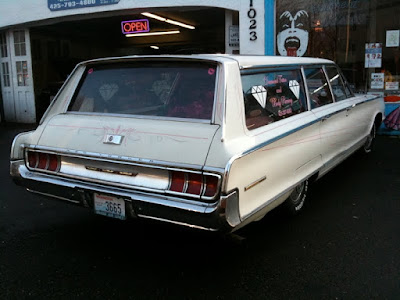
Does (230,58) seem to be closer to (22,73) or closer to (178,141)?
(178,141)

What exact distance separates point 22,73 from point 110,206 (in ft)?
33.4

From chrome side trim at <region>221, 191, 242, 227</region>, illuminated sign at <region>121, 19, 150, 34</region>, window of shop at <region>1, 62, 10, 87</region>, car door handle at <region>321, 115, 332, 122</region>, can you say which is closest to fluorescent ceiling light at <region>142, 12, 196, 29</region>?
illuminated sign at <region>121, 19, 150, 34</region>

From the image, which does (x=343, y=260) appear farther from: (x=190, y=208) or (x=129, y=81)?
(x=129, y=81)

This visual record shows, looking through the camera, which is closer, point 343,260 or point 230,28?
point 343,260

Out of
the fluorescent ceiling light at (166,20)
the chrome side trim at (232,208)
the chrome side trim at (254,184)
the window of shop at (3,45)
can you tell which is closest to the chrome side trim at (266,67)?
the chrome side trim at (254,184)

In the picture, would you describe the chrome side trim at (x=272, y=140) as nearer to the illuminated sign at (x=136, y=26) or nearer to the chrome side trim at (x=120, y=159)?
the chrome side trim at (x=120, y=159)

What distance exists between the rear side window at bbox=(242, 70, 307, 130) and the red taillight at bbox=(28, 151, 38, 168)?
1893 mm

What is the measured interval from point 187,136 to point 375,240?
202cm

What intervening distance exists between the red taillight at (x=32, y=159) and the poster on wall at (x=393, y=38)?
7881 mm

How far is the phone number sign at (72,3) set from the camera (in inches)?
378

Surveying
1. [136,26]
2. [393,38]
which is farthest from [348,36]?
[136,26]

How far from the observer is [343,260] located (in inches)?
128

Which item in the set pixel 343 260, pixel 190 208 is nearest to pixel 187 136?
pixel 190 208

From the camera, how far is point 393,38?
28.2 feet
